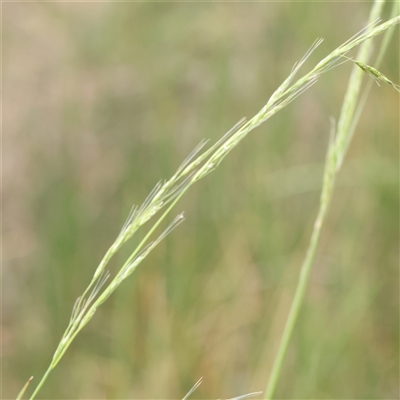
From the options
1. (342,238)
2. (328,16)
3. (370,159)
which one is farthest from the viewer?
(328,16)

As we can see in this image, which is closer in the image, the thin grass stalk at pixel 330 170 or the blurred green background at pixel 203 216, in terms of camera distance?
the thin grass stalk at pixel 330 170

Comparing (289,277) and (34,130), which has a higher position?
(34,130)

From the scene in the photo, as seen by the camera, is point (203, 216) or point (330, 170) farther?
point (203, 216)

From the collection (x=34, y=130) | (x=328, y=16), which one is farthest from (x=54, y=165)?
(x=328, y=16)

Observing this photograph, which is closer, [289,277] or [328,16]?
[289,277]

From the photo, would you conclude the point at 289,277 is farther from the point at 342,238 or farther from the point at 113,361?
the point at 113,361

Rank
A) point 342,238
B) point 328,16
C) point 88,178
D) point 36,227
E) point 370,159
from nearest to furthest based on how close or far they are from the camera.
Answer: point 370,159, point 342,238, point 328,16, point 36,227, point 88,178

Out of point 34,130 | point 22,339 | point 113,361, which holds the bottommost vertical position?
point 113,361

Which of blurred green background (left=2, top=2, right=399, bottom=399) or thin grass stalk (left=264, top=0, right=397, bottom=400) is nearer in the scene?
thin grass stalk (left=264, top=0, right=397, bottom=400)
